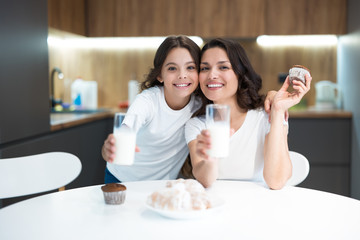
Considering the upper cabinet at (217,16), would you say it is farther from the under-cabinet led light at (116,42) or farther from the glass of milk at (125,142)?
the glass of milk at (125,142)

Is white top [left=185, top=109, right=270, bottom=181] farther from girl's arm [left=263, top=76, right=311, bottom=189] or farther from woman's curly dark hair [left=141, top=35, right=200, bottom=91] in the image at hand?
woman's curly dark hair [left=141, top=35, right=200, bottom=91]

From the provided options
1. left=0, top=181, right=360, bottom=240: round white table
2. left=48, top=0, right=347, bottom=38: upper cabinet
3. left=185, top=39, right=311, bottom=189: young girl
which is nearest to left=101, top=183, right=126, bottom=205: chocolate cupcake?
left=0, top=181, right=360, bottom=240: round white table

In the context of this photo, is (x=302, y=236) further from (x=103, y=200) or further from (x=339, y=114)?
(x=339, y=114)

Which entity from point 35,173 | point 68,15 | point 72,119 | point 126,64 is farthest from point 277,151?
point 126,64

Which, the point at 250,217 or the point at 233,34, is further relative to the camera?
the point at 233,34

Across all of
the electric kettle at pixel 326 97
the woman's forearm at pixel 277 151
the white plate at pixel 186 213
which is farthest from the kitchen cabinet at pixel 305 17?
the white plate at pixel 186 213

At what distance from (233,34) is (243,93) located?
6.33ft

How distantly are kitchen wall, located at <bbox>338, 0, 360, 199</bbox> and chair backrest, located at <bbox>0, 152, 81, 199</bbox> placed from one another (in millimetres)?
2323

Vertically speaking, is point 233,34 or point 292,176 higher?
point 233,34

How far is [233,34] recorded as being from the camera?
3.74 m

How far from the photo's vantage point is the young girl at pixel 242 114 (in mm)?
1655

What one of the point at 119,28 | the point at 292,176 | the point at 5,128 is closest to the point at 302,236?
the point at 292,176

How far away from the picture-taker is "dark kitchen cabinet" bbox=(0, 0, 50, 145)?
86.4 inches

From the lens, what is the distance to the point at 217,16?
3.72 metres
